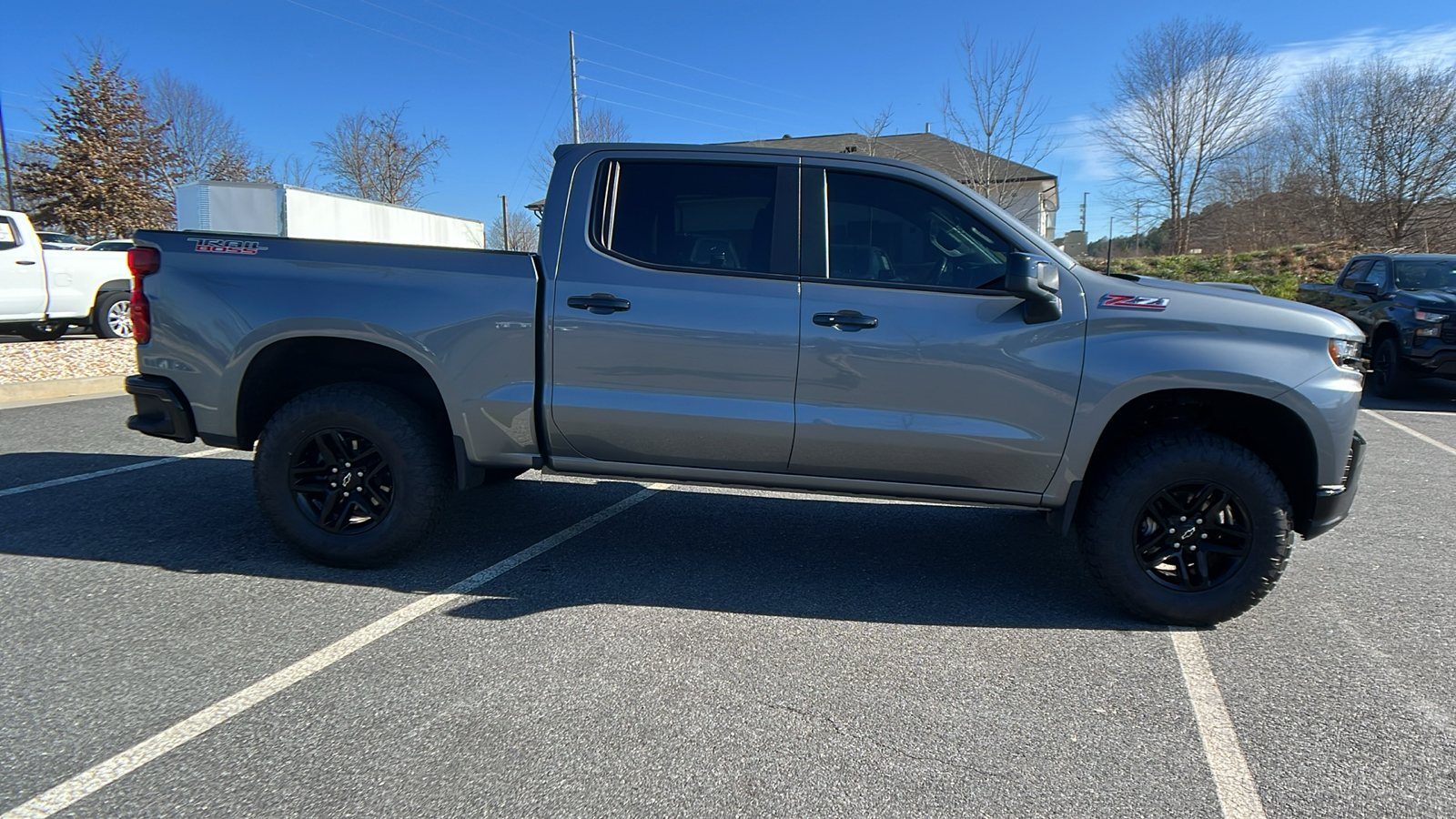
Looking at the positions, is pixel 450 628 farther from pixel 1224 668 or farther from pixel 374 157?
pixel 374 157

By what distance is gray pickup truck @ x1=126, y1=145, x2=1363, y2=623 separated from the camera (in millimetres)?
3656

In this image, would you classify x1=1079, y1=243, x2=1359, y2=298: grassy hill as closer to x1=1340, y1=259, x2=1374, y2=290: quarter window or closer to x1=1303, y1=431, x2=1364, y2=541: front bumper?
x1=1340, y1=259, x2=1374, y2=290: quarter window

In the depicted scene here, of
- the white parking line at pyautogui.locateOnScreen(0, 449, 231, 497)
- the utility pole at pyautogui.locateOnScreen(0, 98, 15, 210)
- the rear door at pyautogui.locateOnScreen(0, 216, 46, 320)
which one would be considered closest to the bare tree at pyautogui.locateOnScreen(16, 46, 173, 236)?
the utility pole at pyautogui.locateOnScreen(0, 98, 15, 210)

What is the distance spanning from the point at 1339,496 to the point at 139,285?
18.2ft

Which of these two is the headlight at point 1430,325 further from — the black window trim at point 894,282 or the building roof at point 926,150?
the building roof at point 926,150

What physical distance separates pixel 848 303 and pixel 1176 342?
1.39 m

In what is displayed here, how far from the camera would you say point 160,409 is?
162 inches

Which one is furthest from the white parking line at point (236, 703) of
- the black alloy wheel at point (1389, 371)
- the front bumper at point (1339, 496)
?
the black alloy wheel at point (1389, 371)

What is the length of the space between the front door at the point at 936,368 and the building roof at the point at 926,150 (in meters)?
19.5

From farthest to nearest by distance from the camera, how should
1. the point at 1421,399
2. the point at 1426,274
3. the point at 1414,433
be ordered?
the point at 1421,399 < the point at 1426,274 < the point at 1414,433

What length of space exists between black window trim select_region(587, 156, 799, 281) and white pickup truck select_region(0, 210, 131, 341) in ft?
32.5

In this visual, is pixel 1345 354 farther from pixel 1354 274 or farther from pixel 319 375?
pixel 1354 274

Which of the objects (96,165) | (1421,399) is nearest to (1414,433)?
(1421,399)

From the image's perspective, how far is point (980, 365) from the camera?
12.1ft
